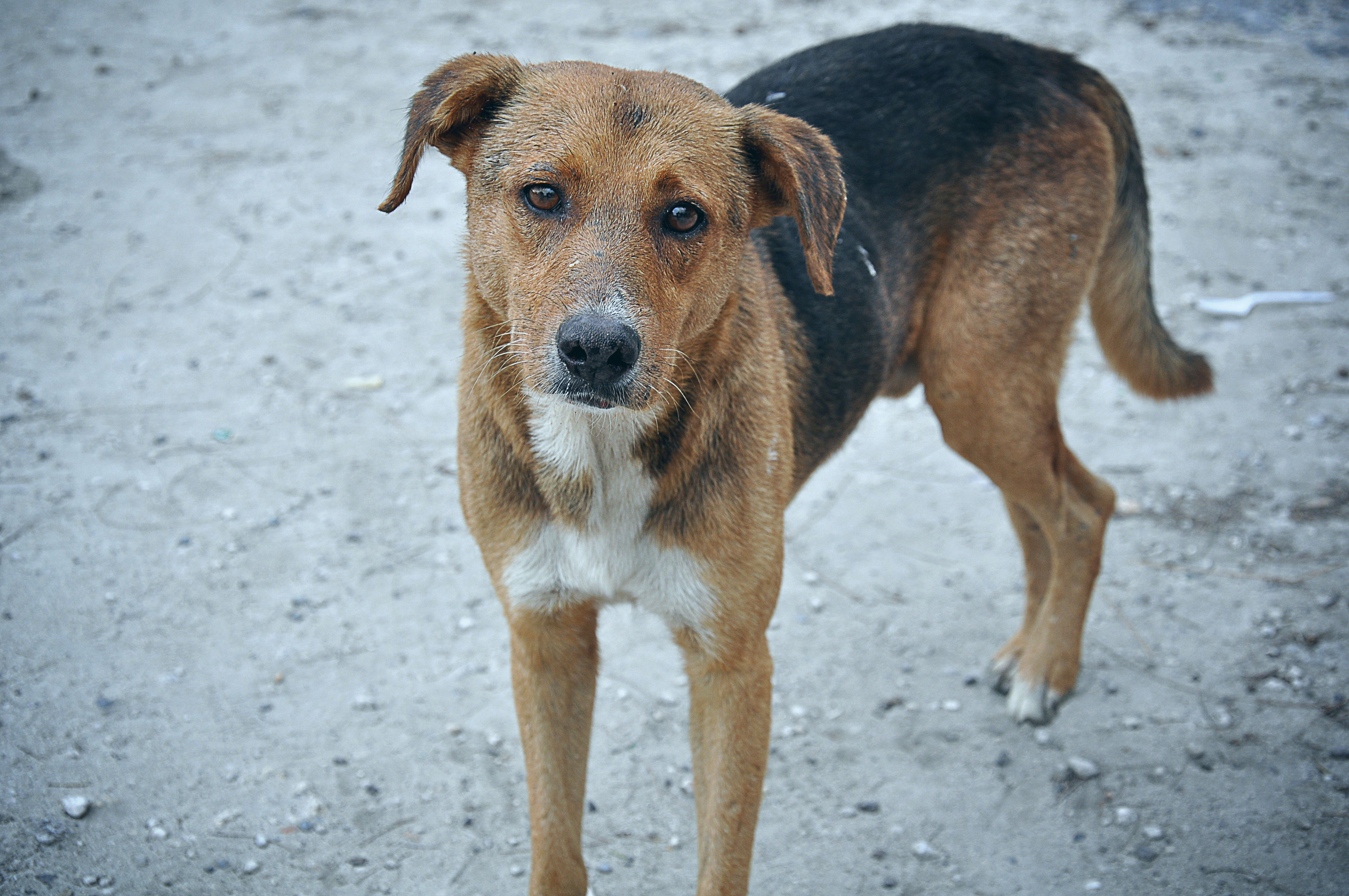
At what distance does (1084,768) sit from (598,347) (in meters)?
2.52

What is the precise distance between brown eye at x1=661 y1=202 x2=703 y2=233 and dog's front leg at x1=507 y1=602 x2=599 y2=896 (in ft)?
3.37

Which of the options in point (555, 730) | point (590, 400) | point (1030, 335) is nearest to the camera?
point (590, 400)

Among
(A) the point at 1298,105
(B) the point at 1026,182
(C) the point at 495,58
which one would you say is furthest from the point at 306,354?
(A) the point at 1298,105

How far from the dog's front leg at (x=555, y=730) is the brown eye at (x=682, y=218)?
103 centimetres

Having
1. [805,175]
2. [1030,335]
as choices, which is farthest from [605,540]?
[1030,335]

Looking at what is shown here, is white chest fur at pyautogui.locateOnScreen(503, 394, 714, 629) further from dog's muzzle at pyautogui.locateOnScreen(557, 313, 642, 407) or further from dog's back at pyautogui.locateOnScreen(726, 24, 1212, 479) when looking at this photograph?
dog's back at pyautogui.locateOnScreen(726, 24, 1212, 479)

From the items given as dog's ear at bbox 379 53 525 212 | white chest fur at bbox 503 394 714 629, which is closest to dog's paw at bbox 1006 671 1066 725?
white chest fur at bbox 503 394 714 629

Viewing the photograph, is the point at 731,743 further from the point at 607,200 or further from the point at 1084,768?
the point at 1084,768

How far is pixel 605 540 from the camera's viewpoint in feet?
8.32

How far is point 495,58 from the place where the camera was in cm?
250

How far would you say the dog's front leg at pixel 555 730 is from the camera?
2.70 m

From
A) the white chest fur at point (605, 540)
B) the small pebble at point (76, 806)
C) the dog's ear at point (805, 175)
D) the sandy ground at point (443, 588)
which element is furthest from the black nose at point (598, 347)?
the small pebble at point (76, 806)

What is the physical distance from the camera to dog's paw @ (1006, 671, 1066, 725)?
369 centimetres

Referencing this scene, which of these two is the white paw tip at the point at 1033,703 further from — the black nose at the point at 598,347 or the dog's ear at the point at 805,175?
the black nose at the point at 598,347
